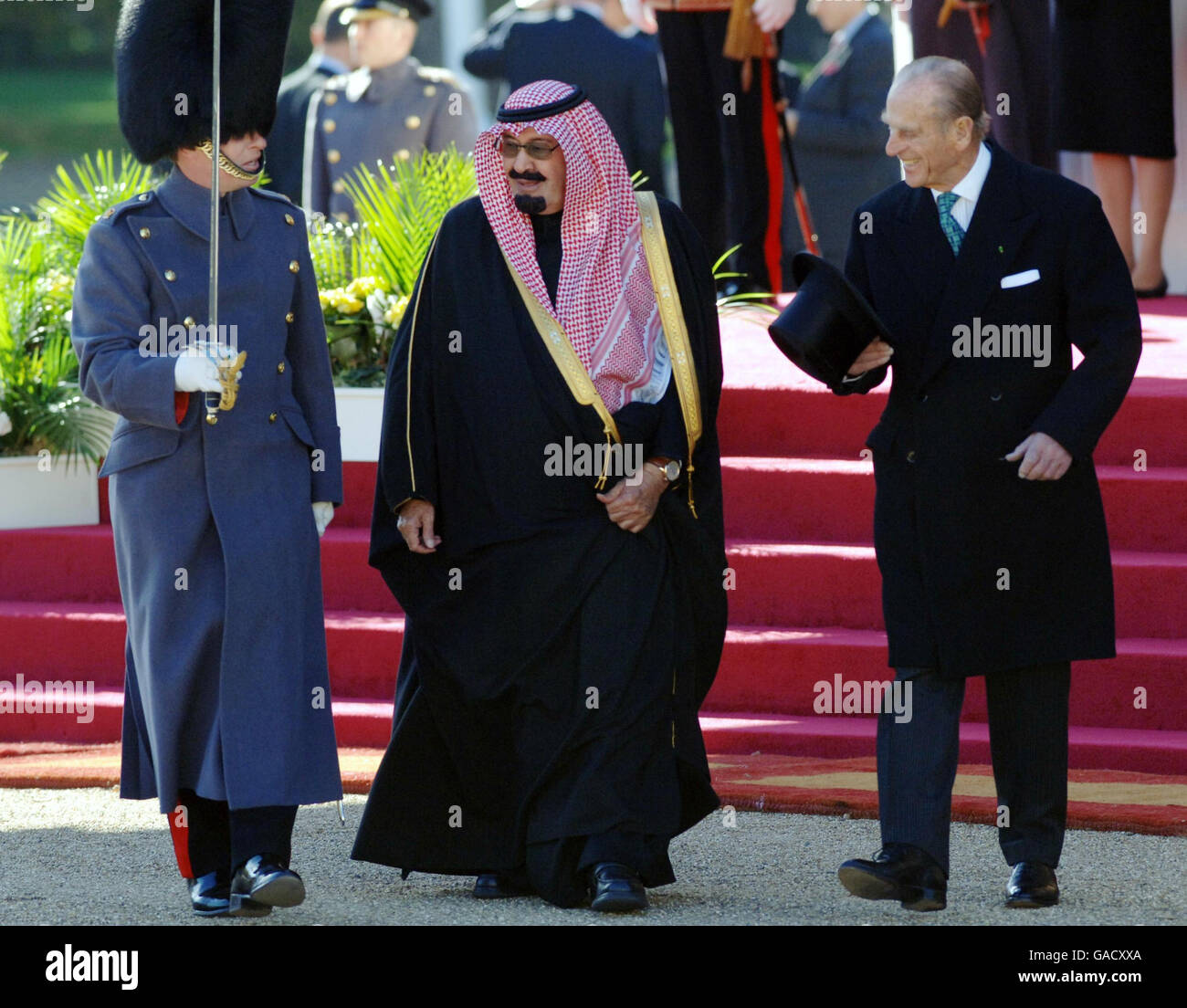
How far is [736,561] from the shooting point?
23.3ft

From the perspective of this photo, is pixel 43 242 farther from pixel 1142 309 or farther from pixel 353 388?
pixel 1142 309

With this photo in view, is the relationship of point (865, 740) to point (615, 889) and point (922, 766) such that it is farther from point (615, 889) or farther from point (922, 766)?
point (615, 889)

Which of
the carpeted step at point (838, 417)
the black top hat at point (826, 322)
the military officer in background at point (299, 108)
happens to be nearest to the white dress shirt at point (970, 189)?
the black top hat at point (826, 322)

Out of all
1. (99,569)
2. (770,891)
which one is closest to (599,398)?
(770,891)

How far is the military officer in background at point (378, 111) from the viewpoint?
9984 mm

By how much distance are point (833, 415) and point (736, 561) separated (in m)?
0.84

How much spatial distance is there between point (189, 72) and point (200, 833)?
1.73 meters

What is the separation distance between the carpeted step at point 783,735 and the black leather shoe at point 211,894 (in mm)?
1651

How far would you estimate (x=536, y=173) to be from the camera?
17.5ft

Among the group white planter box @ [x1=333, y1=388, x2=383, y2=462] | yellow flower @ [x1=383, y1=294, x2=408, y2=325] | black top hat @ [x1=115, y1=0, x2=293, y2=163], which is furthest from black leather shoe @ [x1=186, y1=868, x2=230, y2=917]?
yellow flower @ [x1=383, y1=294, x2=408, y2=325]

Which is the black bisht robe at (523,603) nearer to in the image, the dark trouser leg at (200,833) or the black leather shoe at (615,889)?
the black leather shoe at (615,889)

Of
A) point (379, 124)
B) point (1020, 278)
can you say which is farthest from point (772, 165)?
point (1020, 278)

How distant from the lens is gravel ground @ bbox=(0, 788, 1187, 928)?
5016mm
